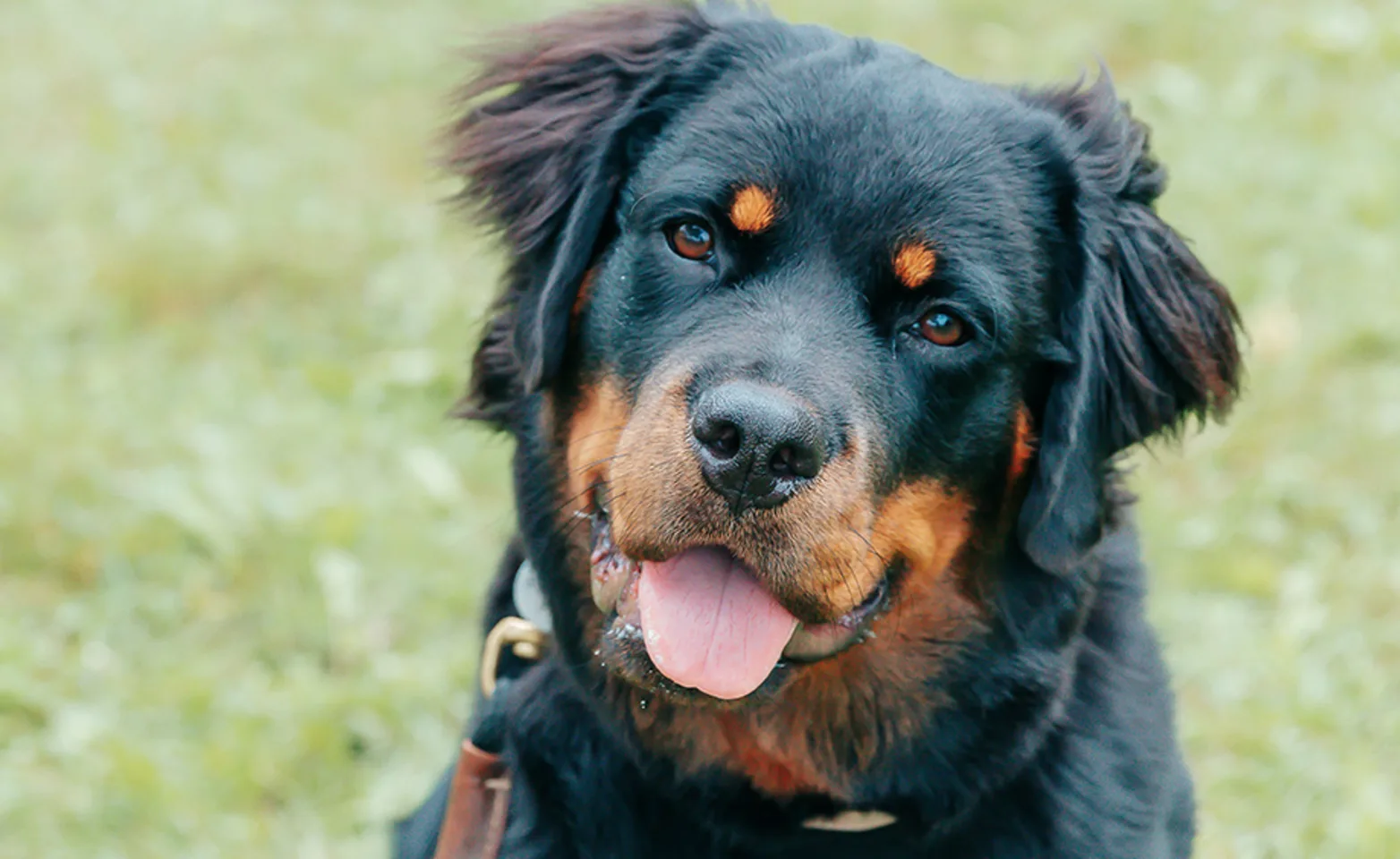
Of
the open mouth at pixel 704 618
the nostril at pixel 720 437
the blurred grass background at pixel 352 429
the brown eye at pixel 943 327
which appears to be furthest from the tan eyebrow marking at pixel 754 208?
the blurred grass background at pixel 352 429

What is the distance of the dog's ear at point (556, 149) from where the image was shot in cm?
304

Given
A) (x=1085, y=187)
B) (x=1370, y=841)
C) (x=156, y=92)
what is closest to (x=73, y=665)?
(x=1085, y=187)

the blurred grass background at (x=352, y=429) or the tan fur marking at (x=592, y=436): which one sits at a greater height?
the tan fur marking at (x=592, y=436)

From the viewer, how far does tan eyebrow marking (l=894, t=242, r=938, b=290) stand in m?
2.83

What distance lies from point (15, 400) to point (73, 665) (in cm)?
131

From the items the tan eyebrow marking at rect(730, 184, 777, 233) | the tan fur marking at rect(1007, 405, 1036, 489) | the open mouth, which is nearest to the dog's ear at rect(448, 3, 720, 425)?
the tan eyebrow marking at rect(730, 184, 777, 233)

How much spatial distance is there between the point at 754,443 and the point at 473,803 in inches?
42.1

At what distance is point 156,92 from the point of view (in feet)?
25.7

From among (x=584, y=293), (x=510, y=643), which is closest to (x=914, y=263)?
(x=584, y=293)

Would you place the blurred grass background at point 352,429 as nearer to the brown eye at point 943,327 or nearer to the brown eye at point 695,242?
the brown eye at point 695,242

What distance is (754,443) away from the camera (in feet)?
8.41

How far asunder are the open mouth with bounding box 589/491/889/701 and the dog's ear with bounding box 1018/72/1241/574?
0.49m

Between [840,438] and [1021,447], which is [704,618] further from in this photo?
[1021,447]

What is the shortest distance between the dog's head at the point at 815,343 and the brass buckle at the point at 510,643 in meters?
0.20
